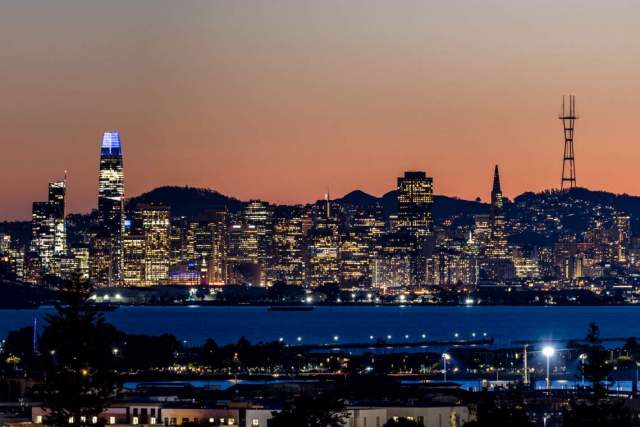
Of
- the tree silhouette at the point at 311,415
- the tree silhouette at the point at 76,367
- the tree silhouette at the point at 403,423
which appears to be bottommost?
the tree silhouette at the point at 403,423

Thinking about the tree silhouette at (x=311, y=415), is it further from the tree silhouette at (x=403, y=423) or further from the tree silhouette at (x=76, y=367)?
the tree silhouette at (x=76, y=367)

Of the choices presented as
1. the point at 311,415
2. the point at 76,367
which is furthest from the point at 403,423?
the point at 76,367

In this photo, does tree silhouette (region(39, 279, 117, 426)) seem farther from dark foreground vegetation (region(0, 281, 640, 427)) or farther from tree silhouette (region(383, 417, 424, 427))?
tree silhouette (region(383, 417, 424, 427))

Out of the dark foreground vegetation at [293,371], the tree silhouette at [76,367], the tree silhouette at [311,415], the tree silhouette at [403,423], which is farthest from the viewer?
the tree silhouette at [403,423]

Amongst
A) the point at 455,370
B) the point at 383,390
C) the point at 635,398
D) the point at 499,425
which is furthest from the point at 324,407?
the point at 455,370

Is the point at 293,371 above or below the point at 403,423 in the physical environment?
above

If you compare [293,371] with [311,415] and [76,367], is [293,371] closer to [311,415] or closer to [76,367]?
[311,415]

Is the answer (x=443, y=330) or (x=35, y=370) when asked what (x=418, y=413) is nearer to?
(x=35, y=370)

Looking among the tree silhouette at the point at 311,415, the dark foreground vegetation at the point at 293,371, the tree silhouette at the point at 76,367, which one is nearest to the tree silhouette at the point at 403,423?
the dark foreground vegetation at the point at 293,371
